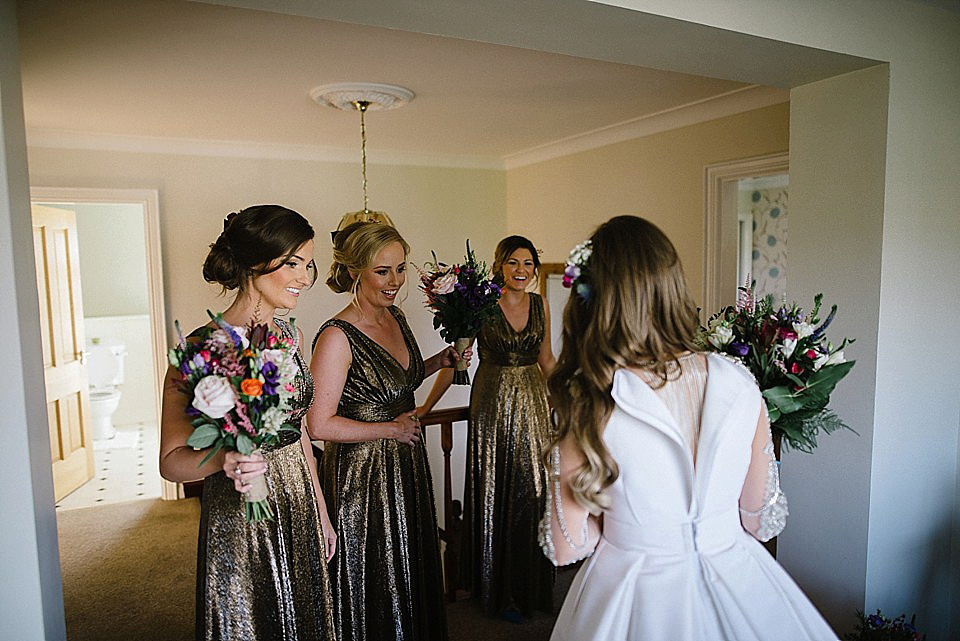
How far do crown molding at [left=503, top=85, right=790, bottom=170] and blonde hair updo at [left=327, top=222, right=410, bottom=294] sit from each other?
242 cm

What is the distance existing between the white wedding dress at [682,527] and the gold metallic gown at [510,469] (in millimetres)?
1545

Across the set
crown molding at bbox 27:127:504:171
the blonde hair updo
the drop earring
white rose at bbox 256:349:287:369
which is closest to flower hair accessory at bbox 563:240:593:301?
white rose at bbox 256:349:287:369

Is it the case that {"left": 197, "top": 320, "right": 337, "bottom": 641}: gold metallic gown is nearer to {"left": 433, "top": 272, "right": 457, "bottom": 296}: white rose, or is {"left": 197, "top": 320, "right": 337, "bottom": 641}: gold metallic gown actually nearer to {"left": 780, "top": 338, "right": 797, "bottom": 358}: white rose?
{"left": 433, "top": 272, "right": 457, "bottom": 296}: white rose

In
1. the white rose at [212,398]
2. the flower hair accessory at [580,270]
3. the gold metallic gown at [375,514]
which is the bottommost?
the gold metallic gown at [375,514]

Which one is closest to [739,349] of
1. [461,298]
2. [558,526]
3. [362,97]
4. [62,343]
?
[558,526]

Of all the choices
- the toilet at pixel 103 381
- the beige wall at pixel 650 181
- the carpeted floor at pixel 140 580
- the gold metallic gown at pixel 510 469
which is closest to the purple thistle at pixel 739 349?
the gold metallic gown at pixel 510 469

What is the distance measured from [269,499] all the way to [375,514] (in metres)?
0.60

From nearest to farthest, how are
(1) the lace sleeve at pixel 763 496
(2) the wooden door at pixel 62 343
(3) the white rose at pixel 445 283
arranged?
1. (1) the lace sleeve at pixel 763 496
2. (3) the white rose at pixel 445 283
3. (2) the wooden door at pixel 62 343

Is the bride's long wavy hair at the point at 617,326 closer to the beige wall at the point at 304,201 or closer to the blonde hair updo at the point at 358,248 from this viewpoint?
the blonde hair updo at the point at 358,248

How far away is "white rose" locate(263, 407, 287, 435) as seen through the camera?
162cm

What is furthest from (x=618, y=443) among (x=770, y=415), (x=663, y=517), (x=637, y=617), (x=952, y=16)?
(x=952, y=16)

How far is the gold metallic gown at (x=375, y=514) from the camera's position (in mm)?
2416

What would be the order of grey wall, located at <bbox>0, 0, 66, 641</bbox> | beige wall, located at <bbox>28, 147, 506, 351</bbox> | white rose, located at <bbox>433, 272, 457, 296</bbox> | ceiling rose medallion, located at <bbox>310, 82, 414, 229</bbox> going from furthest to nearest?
beige wall, located at <bbox>28, 147, 506, 351</bbox>, ceiling rose medallion, located at <bbox>310, 82, 414, 229</bbox>, white rose, located at <bbox>433, 272, 457, 296</bbox>, grey wall, located at <bbox>0, 0, 66, 641</bbox>

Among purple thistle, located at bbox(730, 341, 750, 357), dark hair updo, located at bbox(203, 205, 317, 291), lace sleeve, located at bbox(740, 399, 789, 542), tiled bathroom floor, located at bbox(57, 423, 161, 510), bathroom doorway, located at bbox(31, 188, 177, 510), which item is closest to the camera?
lace sleeve, located at bbox(740, 399, 789, 542)
